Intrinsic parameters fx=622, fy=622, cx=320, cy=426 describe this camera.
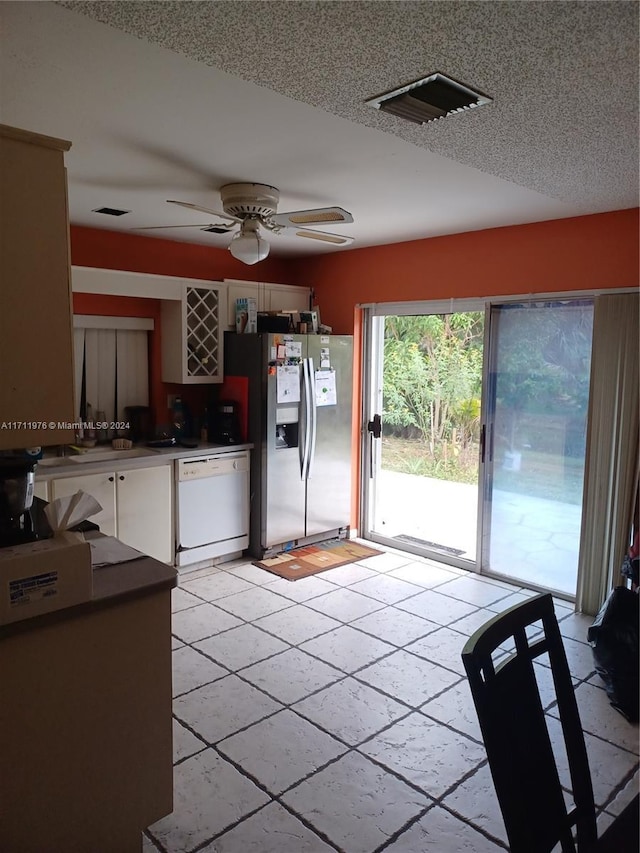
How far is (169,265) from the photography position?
5031 millimetres

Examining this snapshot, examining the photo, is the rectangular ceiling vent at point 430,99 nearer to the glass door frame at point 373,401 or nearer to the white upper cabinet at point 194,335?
the glass door frame at point 373,401

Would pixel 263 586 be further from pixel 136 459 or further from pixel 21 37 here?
pixel 21 37

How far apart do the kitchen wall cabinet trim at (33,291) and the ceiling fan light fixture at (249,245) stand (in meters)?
1.60

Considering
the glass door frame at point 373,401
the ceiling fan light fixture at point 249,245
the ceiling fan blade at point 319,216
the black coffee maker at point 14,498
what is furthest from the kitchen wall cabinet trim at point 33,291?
the glass door frame at point 373,401

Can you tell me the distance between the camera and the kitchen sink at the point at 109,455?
13.8 ft

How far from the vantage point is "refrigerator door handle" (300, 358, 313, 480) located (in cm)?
493

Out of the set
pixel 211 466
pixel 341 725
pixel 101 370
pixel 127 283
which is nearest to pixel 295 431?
pixel 211 466

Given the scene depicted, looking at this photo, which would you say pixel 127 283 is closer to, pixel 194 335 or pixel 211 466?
pixel 194 335

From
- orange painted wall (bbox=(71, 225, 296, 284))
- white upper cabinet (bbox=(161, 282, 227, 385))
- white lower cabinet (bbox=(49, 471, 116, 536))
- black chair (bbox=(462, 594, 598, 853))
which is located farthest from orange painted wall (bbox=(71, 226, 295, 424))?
black chair (bbox=(462, 594, 598, 853))

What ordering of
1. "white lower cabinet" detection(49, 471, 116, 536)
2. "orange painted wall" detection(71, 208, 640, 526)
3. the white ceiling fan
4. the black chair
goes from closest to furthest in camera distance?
1. the black chair
2. the white ceiling fan
3. "orange painted wall" detection(71, 208, 640, 526)
4. "white lower cabinet" detection(49, 471, 116, 536)

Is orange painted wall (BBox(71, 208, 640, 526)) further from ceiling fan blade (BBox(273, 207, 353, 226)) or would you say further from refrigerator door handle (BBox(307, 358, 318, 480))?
ceiling fan blade (BBox(273, 207, 353, 226))

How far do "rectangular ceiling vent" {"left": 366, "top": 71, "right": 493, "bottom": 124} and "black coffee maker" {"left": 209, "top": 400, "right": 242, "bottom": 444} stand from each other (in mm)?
3064

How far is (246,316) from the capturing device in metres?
4.98

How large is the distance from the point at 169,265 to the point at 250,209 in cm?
197
